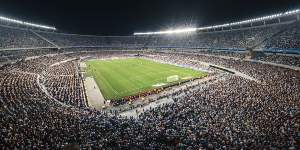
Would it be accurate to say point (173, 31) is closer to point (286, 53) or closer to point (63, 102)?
point (286, 53)

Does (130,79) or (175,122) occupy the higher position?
(130,79)

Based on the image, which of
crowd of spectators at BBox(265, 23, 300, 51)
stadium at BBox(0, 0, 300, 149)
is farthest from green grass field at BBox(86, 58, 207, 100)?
crowd of spectators at BBox(265, 23, 300, 51)

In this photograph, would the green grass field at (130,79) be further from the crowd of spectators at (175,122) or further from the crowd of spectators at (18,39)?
the crowd of spectators at (18,39)

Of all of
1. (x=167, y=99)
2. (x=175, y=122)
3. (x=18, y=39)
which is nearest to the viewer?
(x=175, y=122)

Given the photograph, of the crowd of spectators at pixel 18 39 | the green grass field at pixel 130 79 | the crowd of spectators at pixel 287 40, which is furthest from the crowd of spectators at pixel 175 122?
the crowd of spectators at pixel 18 39

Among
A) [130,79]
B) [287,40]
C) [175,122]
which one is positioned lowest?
[175,122]

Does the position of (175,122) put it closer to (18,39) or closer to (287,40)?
(287,40)

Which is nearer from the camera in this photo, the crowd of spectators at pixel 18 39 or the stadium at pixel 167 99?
the stadium at pixel 167 99

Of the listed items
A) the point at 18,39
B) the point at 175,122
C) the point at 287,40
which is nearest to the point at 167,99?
the point at 175,122

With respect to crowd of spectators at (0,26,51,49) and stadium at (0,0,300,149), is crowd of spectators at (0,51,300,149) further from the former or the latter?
crowd of spectators at (0,26,51,49)
